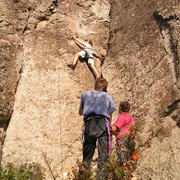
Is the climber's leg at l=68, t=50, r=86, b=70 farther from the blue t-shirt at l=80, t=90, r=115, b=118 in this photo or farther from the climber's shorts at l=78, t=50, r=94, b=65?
the blue t-shirt at l=80, t=90, r=115, b=118

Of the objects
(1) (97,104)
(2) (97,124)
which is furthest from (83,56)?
(2) (97,124)

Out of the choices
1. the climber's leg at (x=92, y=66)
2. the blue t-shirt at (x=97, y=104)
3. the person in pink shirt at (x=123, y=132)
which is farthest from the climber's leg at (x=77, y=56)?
the blue t-shirt at (x=97, y=104)

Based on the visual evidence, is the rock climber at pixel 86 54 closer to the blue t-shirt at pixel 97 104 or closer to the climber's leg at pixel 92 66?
the climber's leg at pixel 92 66

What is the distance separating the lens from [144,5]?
9906 mm

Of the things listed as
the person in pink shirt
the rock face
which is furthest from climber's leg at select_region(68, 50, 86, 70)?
the person in pink shirt

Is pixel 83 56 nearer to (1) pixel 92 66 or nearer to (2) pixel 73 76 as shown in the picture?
(1) pixel 92 66

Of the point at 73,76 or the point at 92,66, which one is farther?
the point at 92,66

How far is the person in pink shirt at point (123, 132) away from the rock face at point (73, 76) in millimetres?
772

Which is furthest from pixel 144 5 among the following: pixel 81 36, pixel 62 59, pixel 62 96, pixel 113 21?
pixel 62 96

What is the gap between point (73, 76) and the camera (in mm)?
9508

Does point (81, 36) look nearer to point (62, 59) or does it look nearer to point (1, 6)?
point (62, 59)

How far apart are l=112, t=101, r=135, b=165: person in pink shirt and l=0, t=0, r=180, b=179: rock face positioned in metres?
0.77

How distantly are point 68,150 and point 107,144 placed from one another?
241 cm

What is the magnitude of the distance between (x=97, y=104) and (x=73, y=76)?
3.25 m
